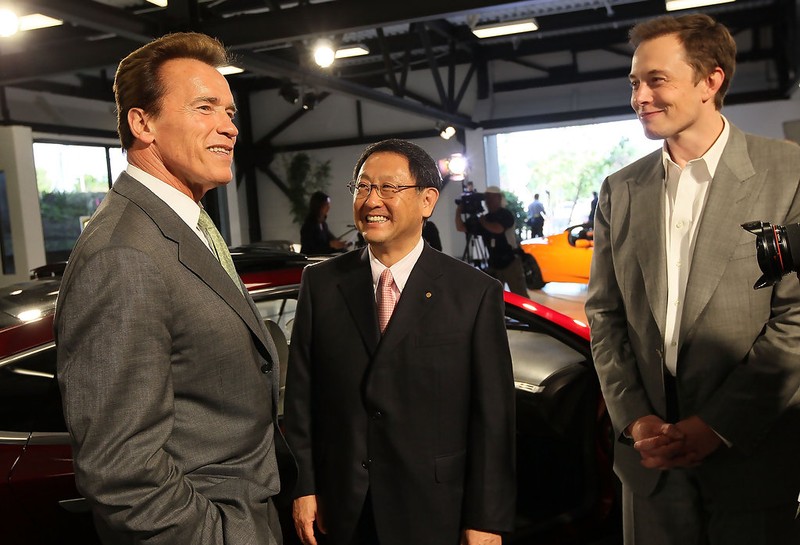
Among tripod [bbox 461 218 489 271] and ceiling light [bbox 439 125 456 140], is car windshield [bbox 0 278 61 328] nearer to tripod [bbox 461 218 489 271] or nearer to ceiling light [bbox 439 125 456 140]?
tripod [bbox 461 218 489 271]

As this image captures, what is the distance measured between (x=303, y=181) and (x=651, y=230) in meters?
14.9

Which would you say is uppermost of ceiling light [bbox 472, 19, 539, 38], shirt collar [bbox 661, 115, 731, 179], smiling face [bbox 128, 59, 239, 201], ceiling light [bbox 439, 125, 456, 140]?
ceiling light [bbox 472, 19, 539, 38]

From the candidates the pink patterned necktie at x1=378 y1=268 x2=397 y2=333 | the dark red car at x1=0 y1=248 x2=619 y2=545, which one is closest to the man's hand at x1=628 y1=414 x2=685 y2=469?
the pink patterned necktie at x1=378 y1=268 x2=397 y2=333

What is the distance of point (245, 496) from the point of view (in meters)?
1.25

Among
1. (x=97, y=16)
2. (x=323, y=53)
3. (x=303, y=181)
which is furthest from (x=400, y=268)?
(x=303, y=181)

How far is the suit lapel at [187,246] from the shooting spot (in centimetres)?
119

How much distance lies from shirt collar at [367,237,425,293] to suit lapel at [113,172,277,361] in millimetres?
467

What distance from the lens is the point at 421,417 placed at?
5.17 feet

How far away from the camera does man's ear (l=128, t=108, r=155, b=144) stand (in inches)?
48.0

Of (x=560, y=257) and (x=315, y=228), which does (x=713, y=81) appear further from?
(x=560, y=257)

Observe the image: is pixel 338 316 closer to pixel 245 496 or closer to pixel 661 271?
pixel 245 496

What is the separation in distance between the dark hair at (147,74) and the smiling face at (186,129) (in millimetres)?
10

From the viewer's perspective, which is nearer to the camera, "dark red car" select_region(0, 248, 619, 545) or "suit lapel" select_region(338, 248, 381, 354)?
"suit lapel" select_region(338, 248, 381, 354)

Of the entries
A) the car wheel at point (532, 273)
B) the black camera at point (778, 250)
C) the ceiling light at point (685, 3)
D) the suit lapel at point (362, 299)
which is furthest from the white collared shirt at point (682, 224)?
the car wheel at point (532, 273)
